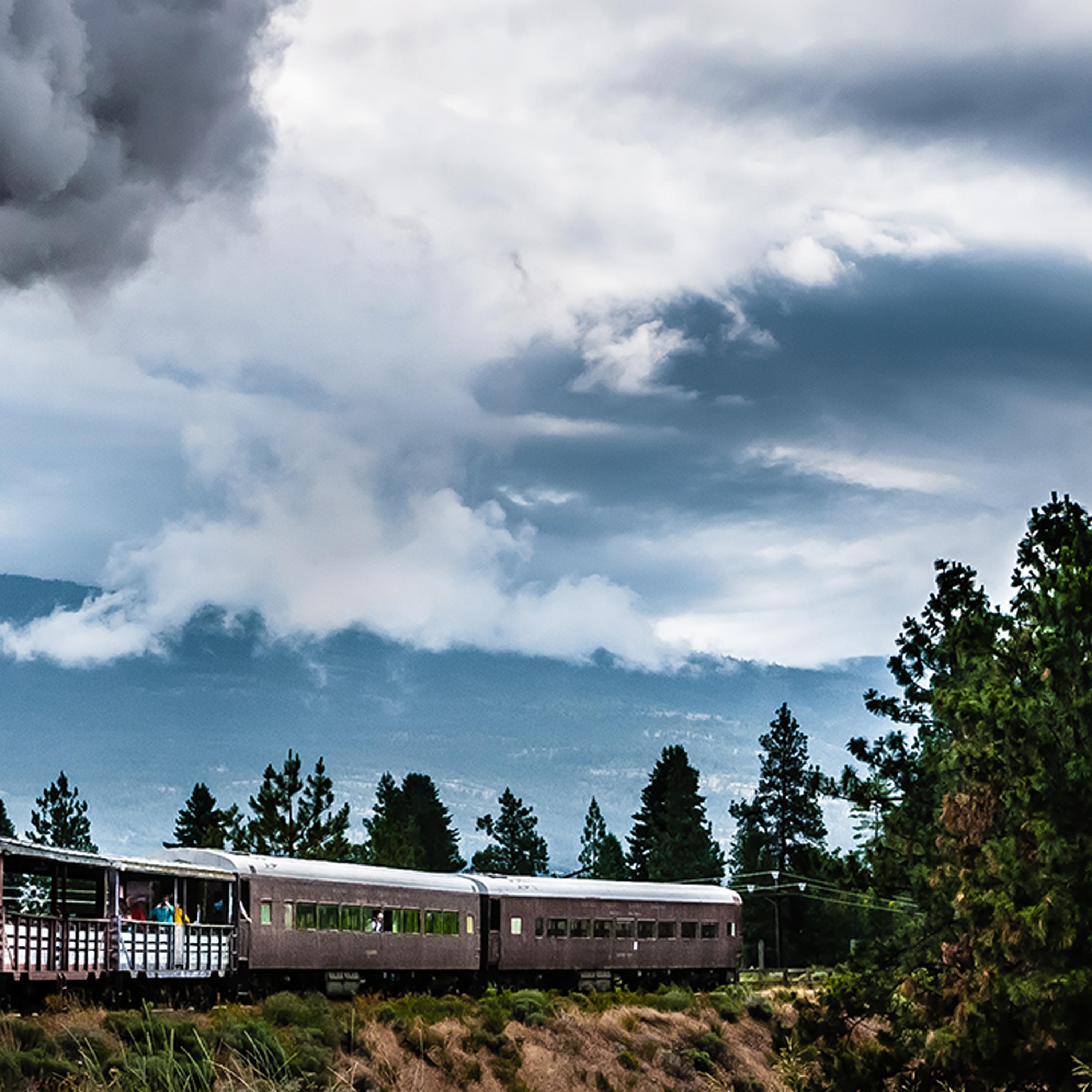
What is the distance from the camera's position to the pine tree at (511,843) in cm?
11838

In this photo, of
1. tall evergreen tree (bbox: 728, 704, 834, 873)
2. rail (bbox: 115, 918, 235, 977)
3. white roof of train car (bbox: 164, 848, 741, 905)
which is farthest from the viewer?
tall evergreen tree (bbox: 728, 704, 834, 873)

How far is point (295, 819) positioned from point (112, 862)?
35.9 metres

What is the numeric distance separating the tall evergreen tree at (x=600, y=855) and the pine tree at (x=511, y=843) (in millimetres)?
3968

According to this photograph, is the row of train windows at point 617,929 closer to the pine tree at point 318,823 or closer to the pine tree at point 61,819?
the pine tree at point 318,823

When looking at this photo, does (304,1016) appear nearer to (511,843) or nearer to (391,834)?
(391,834)

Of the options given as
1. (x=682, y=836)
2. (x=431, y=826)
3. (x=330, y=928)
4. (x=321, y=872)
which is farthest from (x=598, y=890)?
(x=431, y=826)

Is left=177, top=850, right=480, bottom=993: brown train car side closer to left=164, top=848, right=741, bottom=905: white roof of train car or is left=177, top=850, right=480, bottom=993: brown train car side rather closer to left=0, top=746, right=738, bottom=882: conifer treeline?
left=164, top=848, right=741, bottom=905: white roof of train car

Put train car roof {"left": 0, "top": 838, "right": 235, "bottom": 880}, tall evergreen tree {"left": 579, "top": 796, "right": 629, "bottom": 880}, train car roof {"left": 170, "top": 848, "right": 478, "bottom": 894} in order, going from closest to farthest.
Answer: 1. train car roof {"left": 0, "top": 838, "right": 235, "bottom": 880}
2. train car roof {"left": 170, "top": 848, "right": 478, "bottom": 894}
3. tall evergreen tree {"left": 579, "top": 796, "right": 629, "bottom": 880}

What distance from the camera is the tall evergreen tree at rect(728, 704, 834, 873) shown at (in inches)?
3765

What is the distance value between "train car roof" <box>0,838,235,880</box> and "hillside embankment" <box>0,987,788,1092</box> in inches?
109

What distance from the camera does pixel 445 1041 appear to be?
3734 centimetres

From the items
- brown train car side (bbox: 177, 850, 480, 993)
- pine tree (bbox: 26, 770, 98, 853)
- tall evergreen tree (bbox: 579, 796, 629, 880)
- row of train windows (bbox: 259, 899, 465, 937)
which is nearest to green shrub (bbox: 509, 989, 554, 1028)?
brown train car side (bbox: 177, 850, 480, 993)

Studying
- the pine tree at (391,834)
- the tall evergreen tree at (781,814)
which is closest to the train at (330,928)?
the pine tree at (391,834)

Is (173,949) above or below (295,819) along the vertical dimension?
below
